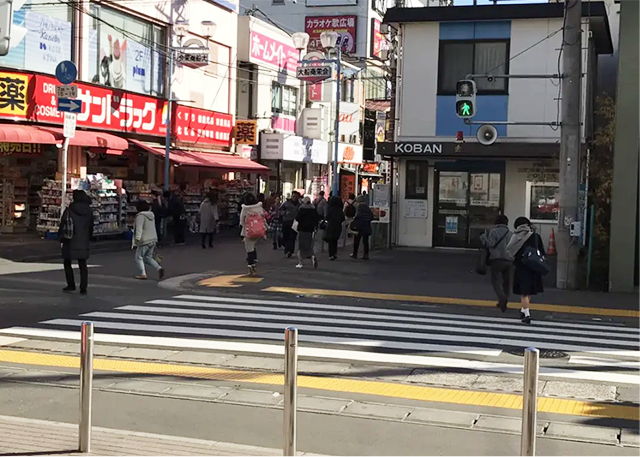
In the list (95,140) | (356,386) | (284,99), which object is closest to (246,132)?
(284,99)

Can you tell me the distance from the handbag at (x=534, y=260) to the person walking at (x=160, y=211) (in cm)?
1528

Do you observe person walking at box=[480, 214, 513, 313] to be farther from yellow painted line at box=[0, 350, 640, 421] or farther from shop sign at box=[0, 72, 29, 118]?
shop sign at box=[0, 72, 29, 118]

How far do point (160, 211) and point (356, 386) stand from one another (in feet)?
61.9

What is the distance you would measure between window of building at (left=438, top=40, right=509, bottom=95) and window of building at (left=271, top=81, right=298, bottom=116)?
53.3 feet

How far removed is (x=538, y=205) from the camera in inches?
992

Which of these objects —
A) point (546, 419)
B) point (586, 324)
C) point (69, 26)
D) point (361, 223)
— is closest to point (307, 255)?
point (361, 223)

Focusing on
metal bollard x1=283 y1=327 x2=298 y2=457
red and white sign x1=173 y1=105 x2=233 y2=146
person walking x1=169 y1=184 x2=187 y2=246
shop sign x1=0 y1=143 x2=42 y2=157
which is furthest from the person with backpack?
red and white sign x1=173 y1=105 x2=233 y2=146

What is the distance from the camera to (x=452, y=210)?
25766 millimetres

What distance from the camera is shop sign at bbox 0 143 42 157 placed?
79.4 ft

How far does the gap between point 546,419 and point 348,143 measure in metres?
44.2

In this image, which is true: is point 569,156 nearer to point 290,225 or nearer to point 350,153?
point 290,225

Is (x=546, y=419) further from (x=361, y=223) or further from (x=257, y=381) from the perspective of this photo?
(x=361, y=223)

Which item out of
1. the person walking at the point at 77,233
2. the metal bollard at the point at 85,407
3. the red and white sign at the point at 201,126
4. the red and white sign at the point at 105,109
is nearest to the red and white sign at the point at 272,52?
the red and white sign at the point at 201,126

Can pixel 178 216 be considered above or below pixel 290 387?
above
